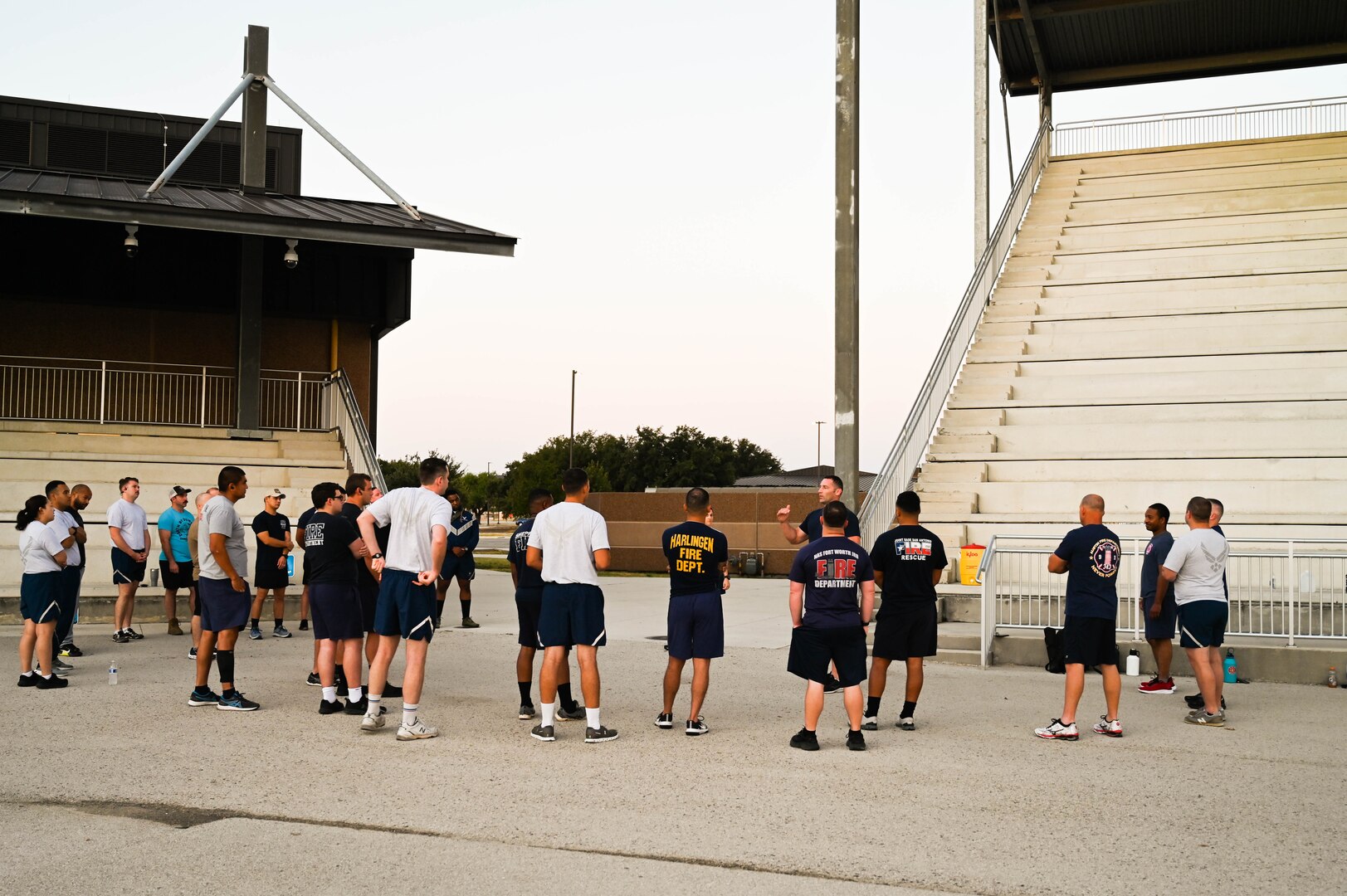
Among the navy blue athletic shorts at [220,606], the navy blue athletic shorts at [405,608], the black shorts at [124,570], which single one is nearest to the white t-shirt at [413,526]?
the navy blue athletic shorts at [405,608]

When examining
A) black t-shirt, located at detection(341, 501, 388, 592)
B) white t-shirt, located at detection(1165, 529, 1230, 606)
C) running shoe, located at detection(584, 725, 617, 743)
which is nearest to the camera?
running shoe, located at detection(584, 725, 617, 743)

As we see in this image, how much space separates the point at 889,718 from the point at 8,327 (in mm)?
18708

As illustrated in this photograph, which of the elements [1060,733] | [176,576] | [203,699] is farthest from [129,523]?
[1060,733]

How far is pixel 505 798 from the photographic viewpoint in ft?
21.1

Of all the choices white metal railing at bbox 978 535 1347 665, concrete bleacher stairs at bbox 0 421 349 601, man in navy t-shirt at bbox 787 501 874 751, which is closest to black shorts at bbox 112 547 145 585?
concrete bleacher stairs at bbox 0 421 349 601

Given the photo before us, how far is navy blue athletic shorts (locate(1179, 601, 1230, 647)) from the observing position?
9.24 metres

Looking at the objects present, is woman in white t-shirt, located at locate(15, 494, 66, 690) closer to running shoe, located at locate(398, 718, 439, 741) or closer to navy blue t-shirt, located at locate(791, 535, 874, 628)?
running shoe, located at locate(398, 718, 439, 741)

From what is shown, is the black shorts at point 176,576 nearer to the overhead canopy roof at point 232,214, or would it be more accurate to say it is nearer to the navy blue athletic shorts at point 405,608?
the overhead canopy roof at point 232,214

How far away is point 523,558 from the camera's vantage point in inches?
386

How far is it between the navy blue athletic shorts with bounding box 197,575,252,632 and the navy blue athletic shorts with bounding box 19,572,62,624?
1917 mm

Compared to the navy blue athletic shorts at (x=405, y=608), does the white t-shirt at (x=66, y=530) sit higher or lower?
higher

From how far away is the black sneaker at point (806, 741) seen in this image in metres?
7.82

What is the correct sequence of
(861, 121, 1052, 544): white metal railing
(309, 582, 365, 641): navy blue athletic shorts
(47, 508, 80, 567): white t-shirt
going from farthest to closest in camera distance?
(861, 121, 1052, 544): white metal railing, (47, 508, 80, 567): white t-shirt, (309, 582, 365, 641): navy blue athletic shorts

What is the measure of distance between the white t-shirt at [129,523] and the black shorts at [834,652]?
8824mm
